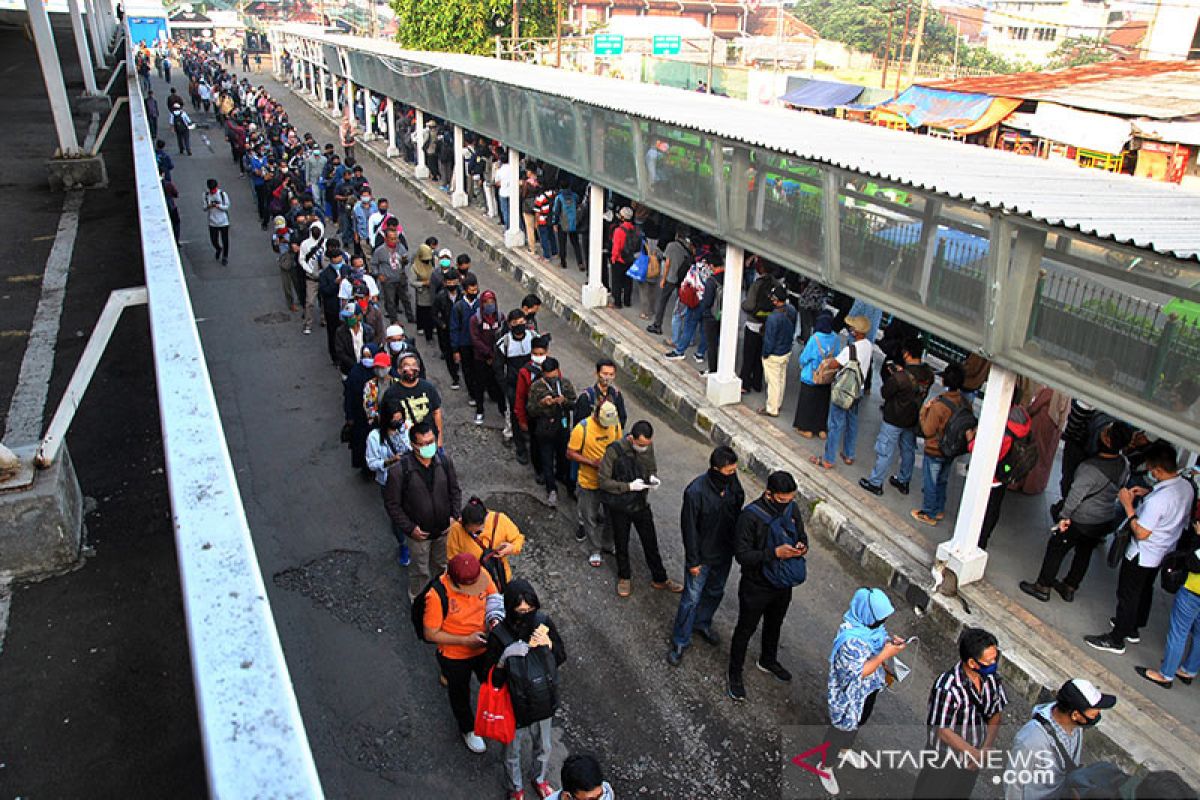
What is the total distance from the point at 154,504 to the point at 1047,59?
7075 cm

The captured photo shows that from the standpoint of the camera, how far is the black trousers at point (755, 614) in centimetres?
535

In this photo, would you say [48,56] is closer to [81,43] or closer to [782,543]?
[81,43]

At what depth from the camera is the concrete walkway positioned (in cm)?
536

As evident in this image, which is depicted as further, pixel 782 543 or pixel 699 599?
pixel 699 599

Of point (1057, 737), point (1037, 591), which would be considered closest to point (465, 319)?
point (1037, 591)

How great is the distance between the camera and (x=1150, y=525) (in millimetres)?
5609

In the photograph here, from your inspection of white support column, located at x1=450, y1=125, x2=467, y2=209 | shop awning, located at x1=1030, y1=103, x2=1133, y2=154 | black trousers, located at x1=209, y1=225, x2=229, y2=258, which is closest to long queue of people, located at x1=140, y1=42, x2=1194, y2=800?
black trousers, located at x1=209, y1=225, x2=229, y2=258

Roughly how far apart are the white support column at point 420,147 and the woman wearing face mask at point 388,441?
16.4m

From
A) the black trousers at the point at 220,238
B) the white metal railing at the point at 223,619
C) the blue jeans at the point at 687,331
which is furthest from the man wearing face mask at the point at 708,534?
the black trousers at the point at 220,238

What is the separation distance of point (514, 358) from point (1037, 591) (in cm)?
496

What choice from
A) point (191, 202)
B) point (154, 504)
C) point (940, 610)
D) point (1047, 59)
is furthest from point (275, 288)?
point (1047, 59)

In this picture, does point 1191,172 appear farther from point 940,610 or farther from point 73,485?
point 73,485

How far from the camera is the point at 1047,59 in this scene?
61.1 meters

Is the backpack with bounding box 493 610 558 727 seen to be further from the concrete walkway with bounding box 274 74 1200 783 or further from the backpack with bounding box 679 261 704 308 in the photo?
the backpack with bounding box 679 261 704 308
